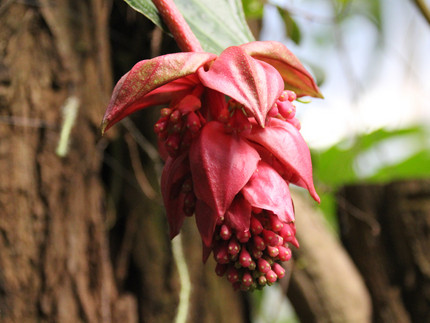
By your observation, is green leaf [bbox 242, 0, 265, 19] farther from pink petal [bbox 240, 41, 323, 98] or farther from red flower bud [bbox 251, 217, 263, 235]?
red flower bud [bbox 251, 217, 263, 235]

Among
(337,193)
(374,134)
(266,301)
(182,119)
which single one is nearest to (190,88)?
(182,119)

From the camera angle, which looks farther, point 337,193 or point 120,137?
point 337,193

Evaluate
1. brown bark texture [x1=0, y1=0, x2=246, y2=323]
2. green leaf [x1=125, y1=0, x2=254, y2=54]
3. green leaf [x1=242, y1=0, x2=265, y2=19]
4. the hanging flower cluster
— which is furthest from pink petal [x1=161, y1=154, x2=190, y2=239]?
green leaf [x1=242, y1=0, x2=265, y2=19]

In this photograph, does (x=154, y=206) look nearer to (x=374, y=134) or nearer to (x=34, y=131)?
(x=34, y=131)

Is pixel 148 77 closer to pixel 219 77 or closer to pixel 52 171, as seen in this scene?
pixel 219 77

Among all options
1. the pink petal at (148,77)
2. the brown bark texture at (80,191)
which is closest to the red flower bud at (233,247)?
the pink petal at (148,77)

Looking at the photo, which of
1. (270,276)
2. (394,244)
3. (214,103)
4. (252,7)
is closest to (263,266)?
(270,276)

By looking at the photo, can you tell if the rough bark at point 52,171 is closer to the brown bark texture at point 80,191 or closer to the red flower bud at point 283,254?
the brown bark texture at point 80,191
